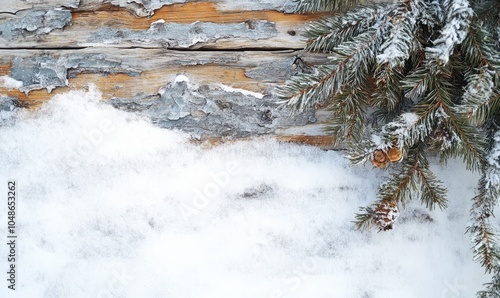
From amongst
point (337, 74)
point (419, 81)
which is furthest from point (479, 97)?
point (337, 74)

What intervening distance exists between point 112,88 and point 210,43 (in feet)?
1.37

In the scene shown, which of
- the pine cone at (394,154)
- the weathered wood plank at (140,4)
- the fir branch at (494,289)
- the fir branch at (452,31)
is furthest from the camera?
the weathered wood plank at (140,4)

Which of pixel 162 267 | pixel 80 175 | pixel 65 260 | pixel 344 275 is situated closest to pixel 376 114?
pixel 344 275

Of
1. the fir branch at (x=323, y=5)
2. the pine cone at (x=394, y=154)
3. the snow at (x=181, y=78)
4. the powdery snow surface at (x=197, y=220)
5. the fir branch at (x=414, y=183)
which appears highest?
the fir branch at (x=323, y=5)

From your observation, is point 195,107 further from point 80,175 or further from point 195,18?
point 80,175

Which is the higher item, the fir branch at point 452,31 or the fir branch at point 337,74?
the fir branch at point 452,31

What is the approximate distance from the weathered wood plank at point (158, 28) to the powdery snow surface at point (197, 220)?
0.82ft

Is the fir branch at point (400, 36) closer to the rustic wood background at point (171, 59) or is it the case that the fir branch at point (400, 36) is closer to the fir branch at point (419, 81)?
the fir branch at point (419, 81)

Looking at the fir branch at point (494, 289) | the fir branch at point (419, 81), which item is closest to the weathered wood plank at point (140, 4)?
the fir branch at point (419, 81)

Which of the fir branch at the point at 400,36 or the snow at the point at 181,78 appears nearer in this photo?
the fir branch at the point at 400,36

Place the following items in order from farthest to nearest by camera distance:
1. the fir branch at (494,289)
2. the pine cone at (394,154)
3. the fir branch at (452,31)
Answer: the fir branch at (494,289) → the pine cone at (394,154) → the fir branch at (452,31)

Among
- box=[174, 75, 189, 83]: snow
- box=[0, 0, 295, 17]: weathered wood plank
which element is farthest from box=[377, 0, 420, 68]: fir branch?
box=[174, 75, 189, 83]: snow

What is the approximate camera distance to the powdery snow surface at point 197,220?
1.75m

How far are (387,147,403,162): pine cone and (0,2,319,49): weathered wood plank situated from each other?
0.54m
